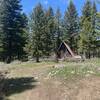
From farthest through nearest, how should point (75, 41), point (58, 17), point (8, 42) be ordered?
point (58, 17) → point (75, 41) → point (8, 42)

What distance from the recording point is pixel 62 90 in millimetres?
17750

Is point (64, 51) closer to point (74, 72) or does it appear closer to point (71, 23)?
point (71, 23)

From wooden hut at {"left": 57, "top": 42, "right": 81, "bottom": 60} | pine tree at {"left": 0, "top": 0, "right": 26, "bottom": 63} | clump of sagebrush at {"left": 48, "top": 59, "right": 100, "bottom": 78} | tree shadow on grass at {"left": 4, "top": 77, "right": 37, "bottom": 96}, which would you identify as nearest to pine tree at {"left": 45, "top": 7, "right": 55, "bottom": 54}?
wooden hut at {"left": 57, "top": 42, "right": 81, "bottom": 60}

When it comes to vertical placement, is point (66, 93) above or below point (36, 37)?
below

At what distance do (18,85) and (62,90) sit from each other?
3.20 metres

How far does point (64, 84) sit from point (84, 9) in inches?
1894

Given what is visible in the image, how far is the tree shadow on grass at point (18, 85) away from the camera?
60.7 feet

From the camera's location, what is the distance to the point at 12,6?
166ft

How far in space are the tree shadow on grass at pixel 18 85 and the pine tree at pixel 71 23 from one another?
1778 inches

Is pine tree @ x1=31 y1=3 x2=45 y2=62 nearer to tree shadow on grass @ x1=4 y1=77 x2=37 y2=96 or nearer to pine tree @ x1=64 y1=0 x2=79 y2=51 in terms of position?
pine tree @ x1=64 y1=0 x2=79 y2=51

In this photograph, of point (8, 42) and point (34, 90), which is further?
point (8, 42)

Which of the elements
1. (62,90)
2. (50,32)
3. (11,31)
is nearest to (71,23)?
(50,32)

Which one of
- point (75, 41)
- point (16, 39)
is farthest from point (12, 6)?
point (75, 41)

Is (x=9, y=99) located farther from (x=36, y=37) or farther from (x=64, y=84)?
(x=36, y=37)
